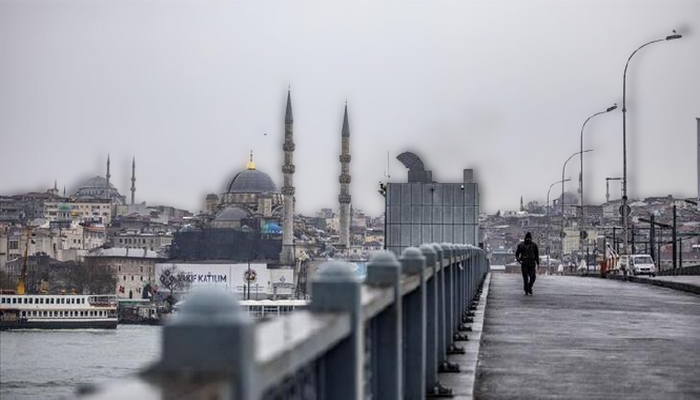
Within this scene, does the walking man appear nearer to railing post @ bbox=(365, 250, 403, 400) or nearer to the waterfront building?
railing post @ bbox=(365, 250, 403, 400)

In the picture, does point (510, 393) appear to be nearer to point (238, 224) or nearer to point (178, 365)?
point (178, 365)

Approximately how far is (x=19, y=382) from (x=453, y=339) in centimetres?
1906

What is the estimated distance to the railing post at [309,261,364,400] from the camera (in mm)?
3461

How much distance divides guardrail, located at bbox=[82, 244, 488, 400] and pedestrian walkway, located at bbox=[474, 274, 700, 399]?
104cm

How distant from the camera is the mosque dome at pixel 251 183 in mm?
163000

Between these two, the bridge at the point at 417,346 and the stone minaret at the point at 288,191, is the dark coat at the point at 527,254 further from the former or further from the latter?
the stone minaret at the point at 288,191

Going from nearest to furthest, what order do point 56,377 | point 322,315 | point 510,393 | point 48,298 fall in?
point 322,315
point 510,393
point 56,377
point 48,298

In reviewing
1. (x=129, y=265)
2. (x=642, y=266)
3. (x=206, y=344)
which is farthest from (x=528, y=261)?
(x=129, y=265)

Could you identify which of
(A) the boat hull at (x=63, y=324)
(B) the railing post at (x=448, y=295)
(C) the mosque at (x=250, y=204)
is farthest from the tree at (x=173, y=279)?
(B) the railing post at (x=448, y=295)

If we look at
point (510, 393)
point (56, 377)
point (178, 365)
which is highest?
point (178, 365)

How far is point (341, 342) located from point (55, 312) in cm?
6883

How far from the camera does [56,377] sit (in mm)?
32375

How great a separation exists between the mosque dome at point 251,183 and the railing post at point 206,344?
526 feet

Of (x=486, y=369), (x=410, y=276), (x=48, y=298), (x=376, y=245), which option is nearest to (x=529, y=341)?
(x=486, y=369)
